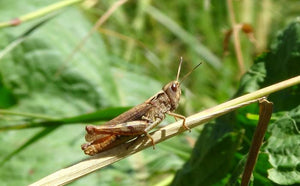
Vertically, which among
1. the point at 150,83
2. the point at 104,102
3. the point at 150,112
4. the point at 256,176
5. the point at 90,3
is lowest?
the point at 256,176

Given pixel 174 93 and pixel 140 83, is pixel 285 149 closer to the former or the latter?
pixel 174 93

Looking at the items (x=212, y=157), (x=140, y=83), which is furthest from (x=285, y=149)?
(x=140, y=83)

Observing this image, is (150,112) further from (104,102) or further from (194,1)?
(194,1)

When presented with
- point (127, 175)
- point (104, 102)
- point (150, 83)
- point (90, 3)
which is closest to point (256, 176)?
point (127, 175)

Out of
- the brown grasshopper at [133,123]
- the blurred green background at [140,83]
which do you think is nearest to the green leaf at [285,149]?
the blurred green background at [140,83]

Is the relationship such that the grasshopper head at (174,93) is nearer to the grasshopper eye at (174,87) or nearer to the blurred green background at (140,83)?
the grasshopper eye at (174,87)

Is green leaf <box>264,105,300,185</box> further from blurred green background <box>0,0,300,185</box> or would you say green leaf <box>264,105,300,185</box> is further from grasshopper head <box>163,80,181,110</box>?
grasshopper head <box>163,80,181,110</box>
